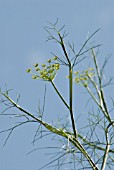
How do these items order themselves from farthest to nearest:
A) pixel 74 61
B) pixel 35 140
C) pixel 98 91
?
pixel 98 91
pixel 35 140
pixel 74 61

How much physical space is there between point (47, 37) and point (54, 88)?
0.37 meters

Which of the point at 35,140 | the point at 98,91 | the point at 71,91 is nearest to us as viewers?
the point at 71,91

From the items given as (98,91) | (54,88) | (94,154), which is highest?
(98,91)

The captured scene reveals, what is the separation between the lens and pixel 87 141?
1851mm

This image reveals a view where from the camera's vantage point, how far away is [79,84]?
2393mm

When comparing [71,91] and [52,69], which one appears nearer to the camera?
[71,91]

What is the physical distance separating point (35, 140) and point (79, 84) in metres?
0.74

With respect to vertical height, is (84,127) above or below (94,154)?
above

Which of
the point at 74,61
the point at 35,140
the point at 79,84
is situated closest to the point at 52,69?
the point at 74,61

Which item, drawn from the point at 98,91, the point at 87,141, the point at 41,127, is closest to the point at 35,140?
the point at 41,127

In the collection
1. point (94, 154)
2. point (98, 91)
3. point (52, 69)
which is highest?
point (98, 91)

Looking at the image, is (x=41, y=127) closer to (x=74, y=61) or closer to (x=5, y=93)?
(x=5, y=93)

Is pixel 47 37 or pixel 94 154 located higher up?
pixel 47 37

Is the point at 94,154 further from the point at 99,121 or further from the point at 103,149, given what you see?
the point at 99,121
